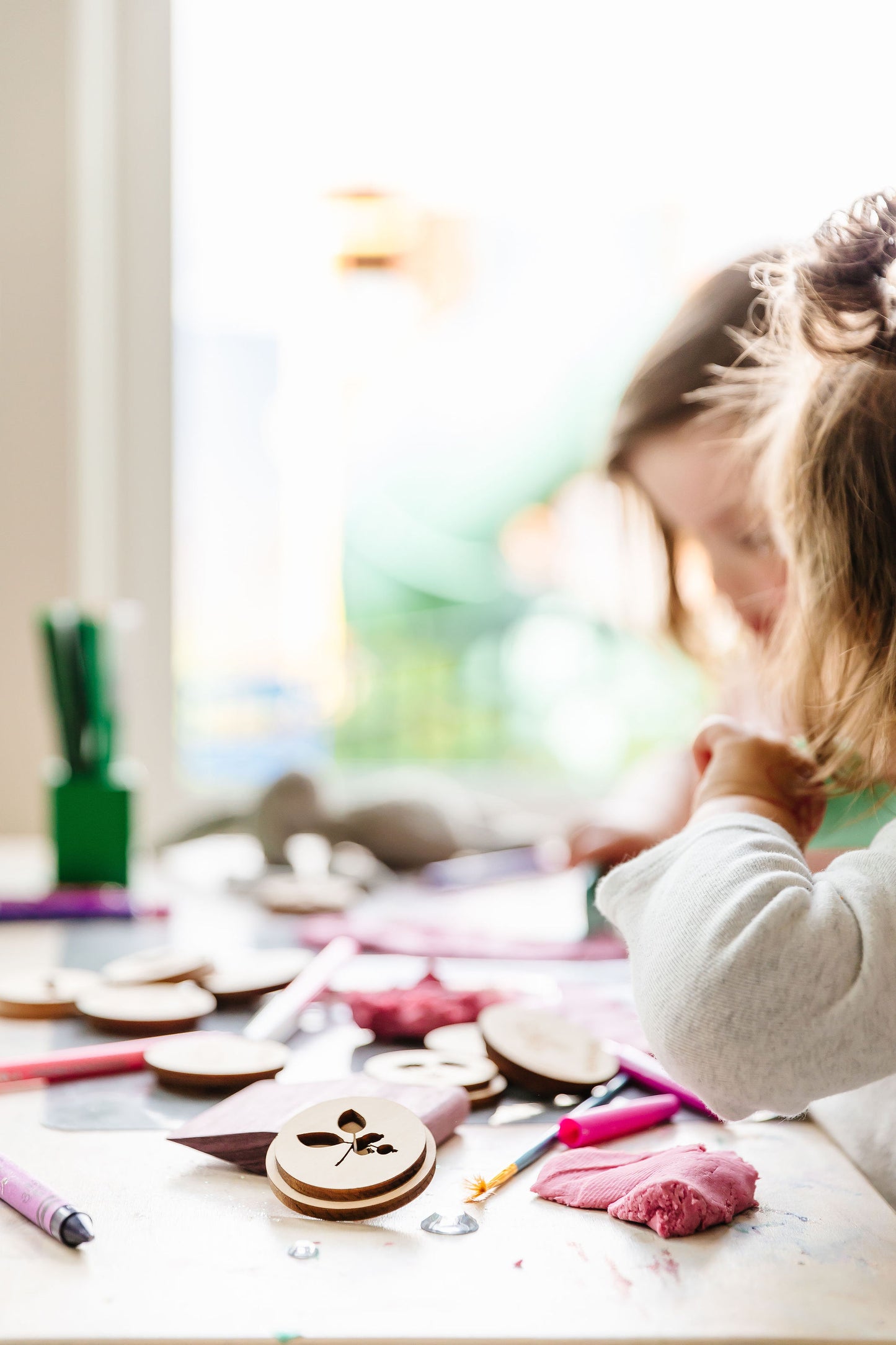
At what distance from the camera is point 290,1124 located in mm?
343

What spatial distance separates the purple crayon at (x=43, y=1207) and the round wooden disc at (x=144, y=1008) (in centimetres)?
14

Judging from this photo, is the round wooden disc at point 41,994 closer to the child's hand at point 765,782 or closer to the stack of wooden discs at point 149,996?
the stack of wooden discs at point 149,996

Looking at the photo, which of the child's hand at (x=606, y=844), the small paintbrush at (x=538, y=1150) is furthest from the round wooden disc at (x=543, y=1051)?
the child's hand at (x=606, y=844)

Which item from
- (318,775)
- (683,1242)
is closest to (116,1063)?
(683,1242)

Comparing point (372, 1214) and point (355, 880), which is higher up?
point (372, 1214)

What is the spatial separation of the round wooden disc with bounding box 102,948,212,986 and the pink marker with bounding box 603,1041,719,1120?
0.68ft

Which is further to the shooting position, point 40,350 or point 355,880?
point 40,350

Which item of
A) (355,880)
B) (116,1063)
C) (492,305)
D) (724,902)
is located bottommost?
(355,880)

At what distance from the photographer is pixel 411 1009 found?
1.57 ft

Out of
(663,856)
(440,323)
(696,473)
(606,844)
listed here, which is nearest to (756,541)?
(696,473)

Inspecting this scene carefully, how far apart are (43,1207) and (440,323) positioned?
102 centimetres

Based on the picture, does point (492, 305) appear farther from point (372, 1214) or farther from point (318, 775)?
point (372, 1214)

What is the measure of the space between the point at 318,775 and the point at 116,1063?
18.5 inches

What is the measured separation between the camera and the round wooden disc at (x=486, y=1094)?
403 mm
